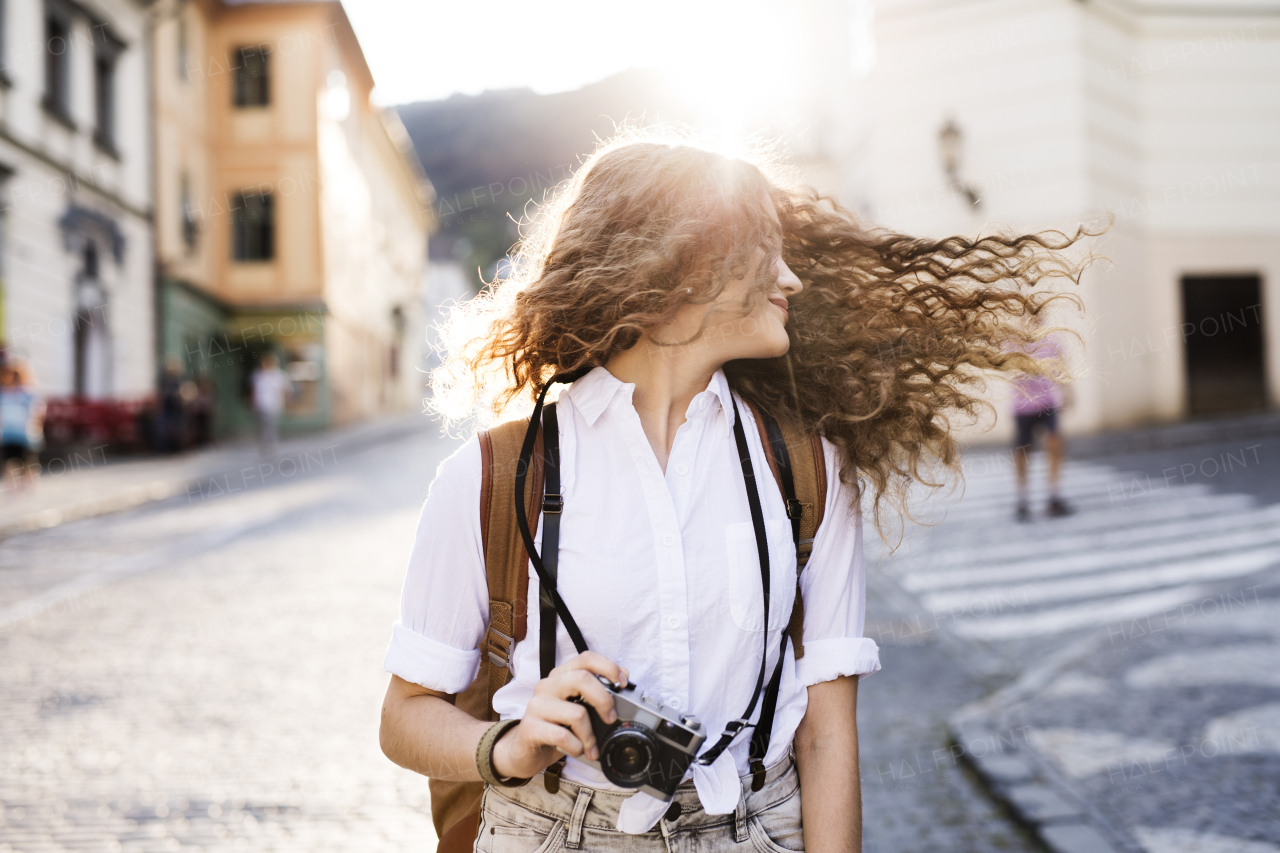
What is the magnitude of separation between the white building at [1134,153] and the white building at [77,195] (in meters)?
14.8

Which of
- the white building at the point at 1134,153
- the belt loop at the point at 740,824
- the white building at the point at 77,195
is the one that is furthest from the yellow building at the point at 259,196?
the belt loop at the point at 740,824

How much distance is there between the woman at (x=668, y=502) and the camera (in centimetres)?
165

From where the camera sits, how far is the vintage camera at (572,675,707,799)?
145cm

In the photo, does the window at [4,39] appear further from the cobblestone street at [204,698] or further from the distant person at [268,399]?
the cobblestone street at [204,698]

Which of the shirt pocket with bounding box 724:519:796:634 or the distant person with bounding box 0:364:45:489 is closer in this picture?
the shirt pocket with bounding box 724:519:796:634

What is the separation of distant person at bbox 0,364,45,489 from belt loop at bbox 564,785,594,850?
1378 cm

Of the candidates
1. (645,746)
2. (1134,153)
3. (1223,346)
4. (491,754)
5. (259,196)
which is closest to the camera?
(645,746)

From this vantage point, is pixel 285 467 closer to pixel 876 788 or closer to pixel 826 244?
pixel 876 788

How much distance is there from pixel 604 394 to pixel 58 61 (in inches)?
890

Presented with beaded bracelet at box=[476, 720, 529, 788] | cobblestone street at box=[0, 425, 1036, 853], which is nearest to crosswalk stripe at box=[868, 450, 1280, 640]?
cobblestone street at box=[0, 425, 1036, 853]

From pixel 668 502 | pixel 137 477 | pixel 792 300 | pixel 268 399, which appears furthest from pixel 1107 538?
pixel 268 399

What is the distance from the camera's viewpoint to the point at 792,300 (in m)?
2.03

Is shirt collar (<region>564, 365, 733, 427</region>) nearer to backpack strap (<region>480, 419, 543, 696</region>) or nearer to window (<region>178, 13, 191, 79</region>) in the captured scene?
backpack strap (<region>480, 419, 543, 696</region>)

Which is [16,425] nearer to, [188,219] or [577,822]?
[577,822]
